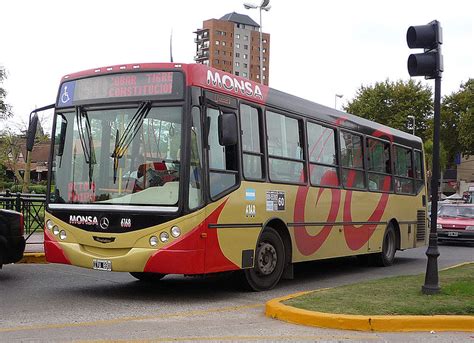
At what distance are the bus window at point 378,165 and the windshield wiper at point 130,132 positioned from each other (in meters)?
6.06

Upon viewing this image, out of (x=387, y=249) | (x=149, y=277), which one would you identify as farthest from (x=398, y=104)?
(x=149, y=277)

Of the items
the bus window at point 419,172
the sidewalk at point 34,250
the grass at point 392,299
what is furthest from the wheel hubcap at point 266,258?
the bus window at point 419,172

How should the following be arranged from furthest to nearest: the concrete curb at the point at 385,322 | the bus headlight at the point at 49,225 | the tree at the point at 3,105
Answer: the tree at the point at 3,105 < the bus headlight at the point at 49,225 < the concrete curb at the point at 385,322

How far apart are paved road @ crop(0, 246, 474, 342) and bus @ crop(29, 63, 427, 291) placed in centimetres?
50

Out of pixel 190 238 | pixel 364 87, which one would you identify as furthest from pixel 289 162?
pixel 364 87

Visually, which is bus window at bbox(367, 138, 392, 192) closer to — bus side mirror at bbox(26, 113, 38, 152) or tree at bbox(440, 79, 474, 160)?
bus side mirror at bbox(26, 113, 38, 152)

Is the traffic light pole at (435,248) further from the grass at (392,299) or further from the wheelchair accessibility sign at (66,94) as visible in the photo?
the wheelchair accessibility sign at (66,94)

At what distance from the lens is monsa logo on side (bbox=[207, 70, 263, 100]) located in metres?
8.61

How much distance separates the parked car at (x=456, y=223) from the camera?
21.2 m

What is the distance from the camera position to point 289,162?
10.1m

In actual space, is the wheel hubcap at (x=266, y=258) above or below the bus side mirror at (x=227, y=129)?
below

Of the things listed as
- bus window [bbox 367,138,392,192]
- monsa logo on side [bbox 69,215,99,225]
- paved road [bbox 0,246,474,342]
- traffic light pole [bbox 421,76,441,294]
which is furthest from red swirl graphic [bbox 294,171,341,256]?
monsa logo on side [bbox 69,215,99,225]

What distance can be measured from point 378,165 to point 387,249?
2.01m

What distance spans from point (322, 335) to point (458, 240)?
54.1ft
